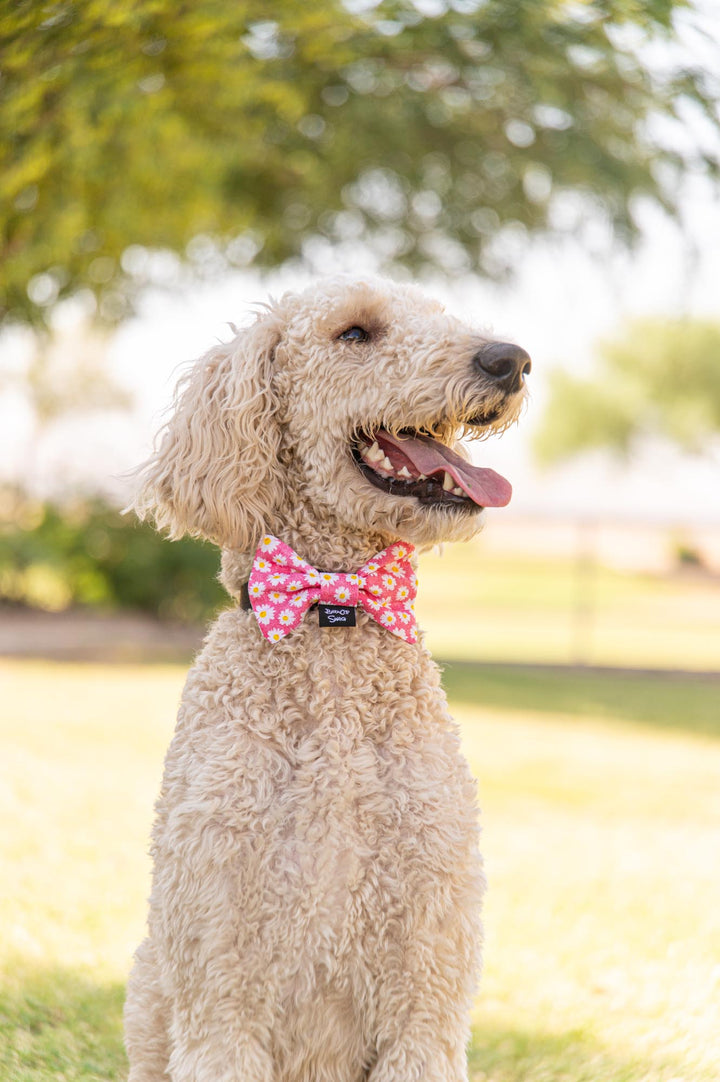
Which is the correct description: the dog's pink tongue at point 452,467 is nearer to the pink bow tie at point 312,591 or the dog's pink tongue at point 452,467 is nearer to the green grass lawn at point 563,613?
the pink bow tie at point 312,591

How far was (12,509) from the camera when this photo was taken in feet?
43.1

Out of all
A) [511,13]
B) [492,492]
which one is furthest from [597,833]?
[511,13]

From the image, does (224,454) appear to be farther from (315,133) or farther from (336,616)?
(315,133)

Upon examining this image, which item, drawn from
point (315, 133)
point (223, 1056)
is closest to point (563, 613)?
point (315, 133)

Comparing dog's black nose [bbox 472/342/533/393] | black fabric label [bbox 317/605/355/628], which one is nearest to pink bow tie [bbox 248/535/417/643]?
black fabric label [bbox 317/605/355/628]

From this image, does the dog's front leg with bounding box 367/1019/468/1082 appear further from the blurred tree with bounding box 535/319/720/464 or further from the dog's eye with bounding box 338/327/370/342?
the blurred tree with bounding box 535/319/720/464

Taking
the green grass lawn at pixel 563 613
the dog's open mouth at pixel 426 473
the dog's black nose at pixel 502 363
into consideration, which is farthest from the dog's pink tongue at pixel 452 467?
the green grass lawn at pixel 563 613

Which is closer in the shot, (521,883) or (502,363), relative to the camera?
(502,363)

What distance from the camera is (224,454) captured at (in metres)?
2.24

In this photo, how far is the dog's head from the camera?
7.20 ft

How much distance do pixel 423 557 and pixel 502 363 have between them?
227 cm

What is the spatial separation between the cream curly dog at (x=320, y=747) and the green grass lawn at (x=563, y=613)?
24.7 ft

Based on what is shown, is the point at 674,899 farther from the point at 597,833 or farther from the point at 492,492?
the point at 492,492

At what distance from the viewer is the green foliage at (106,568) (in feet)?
39.1
